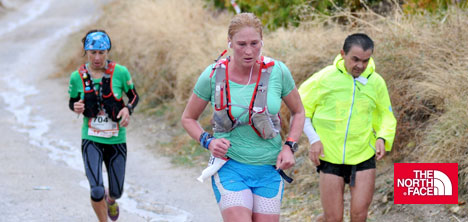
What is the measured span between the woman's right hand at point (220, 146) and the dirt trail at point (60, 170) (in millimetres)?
3053

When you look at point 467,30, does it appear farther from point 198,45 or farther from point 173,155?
point 198,45

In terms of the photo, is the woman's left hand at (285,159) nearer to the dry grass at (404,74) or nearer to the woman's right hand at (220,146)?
the woman's right hand at (220,146)

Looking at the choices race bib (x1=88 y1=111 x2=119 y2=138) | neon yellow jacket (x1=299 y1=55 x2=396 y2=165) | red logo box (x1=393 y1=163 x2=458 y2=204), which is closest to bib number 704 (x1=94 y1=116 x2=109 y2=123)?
race bib (x1=88 y1=111 x2=119 y2=138)

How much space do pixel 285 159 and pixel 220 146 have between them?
394mm

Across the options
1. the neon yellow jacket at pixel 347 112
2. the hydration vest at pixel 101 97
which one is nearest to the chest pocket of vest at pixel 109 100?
the hydration vest at pixel 101 97

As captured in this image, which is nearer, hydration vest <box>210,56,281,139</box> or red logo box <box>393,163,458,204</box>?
hydration vest <box>210,56,281,139</box>

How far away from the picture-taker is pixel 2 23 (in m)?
31.0

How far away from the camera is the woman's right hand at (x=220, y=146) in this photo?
3.82 m

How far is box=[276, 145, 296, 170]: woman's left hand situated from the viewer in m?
3.87

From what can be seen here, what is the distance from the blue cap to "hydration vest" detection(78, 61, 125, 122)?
0.69ft

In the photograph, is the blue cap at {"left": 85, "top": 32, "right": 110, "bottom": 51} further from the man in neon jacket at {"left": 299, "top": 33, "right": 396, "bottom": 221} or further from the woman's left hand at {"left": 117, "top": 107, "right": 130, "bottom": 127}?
the man in neon jacket at {"left": 299, "top": 33, "right": 396, "bottom": 221}

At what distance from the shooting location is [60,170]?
29.7ft

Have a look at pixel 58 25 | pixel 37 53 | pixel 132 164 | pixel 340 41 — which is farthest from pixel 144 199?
pixel 58 25

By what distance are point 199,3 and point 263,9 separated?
4340 mm
